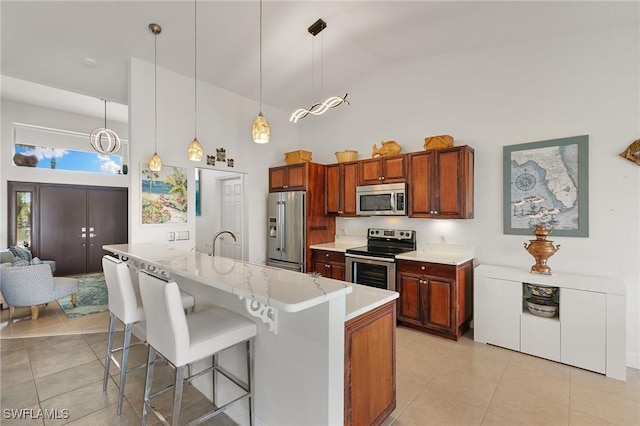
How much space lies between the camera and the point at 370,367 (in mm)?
1733

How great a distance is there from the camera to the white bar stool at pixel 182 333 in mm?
1492

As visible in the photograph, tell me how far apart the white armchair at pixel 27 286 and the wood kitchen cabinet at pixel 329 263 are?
3.62 m

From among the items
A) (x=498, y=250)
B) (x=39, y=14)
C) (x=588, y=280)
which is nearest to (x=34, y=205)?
(x=39, y=14)

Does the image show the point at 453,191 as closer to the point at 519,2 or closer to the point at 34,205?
the point at 519,2

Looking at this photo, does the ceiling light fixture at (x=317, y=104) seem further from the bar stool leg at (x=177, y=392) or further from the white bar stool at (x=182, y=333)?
Result: the bar stool leg at (x=177, y=392)

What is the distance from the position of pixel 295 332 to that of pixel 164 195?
3045mm

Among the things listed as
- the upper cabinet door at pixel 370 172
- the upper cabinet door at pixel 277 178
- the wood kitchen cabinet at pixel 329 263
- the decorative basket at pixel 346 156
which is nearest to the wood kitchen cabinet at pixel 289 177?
the upper cabinet door at pixel 277 178

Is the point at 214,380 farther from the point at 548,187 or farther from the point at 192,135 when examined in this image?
the point at 548,187

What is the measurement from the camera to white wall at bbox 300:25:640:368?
278cm

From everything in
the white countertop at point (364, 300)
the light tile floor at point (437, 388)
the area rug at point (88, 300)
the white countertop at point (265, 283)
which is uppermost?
the white countertop at point (265, 283)

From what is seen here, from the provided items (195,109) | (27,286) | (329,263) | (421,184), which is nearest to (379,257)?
(329,263)

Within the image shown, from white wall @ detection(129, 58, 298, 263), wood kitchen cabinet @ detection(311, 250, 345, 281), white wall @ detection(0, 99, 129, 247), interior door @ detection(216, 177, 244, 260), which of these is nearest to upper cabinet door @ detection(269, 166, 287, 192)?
white wall @ detection(129, 58, 298, 263)

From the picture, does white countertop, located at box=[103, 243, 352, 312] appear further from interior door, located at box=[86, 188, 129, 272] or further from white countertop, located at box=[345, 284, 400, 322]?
interior door, located at box=[86, 188, 129, 272]

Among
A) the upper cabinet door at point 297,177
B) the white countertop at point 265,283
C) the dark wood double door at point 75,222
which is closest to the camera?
the white countertop at point 265,283
